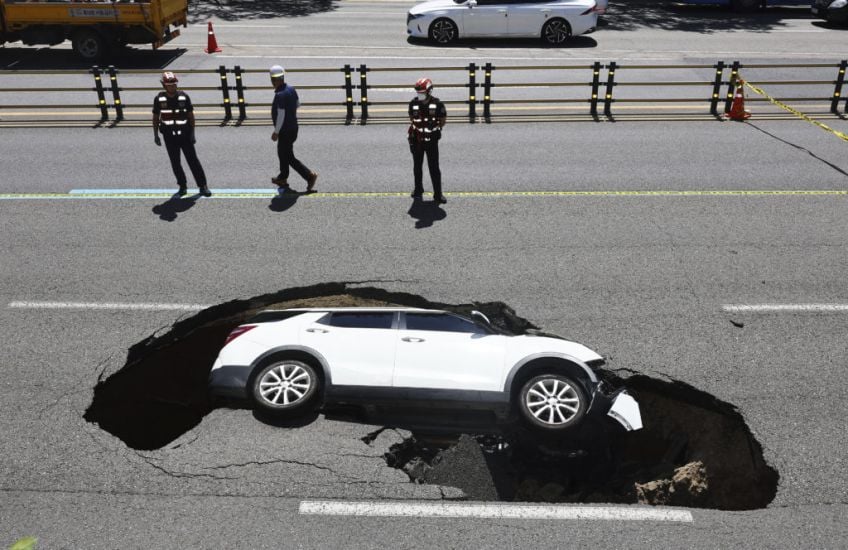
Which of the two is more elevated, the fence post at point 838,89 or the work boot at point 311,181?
the fence post at point 838,89

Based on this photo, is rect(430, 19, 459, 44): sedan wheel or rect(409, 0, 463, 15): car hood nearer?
rect(409, 0, 463, 15): car hood

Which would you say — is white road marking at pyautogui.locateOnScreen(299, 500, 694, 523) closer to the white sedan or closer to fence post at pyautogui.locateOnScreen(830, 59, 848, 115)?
fence post at pyautogui.locateOnScreen(830, 59, 848, 115)

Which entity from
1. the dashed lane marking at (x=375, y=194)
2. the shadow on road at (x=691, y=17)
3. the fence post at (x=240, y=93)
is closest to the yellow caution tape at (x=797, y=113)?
the dashed lane marking at (x=375, y=194)

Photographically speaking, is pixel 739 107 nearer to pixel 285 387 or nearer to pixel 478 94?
pixel 478 94

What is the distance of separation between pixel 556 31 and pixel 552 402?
19082 millimetres

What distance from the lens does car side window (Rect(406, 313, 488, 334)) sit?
7266mm

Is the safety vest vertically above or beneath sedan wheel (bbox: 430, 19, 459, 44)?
beneath

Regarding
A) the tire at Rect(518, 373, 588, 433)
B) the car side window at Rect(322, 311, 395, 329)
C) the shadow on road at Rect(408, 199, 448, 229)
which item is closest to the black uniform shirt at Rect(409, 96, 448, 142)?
the shadow on road at Rect(408, 199, 448, 229)

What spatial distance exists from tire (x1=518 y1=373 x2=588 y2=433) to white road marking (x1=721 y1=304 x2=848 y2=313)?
3022 mm

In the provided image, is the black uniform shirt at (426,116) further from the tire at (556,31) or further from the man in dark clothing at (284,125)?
the tire at (556,31)

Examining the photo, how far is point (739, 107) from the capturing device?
1638 cm

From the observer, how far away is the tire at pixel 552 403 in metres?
6.59

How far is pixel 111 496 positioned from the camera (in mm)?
5930

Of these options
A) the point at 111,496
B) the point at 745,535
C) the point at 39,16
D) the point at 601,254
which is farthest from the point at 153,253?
the point at 39,16
